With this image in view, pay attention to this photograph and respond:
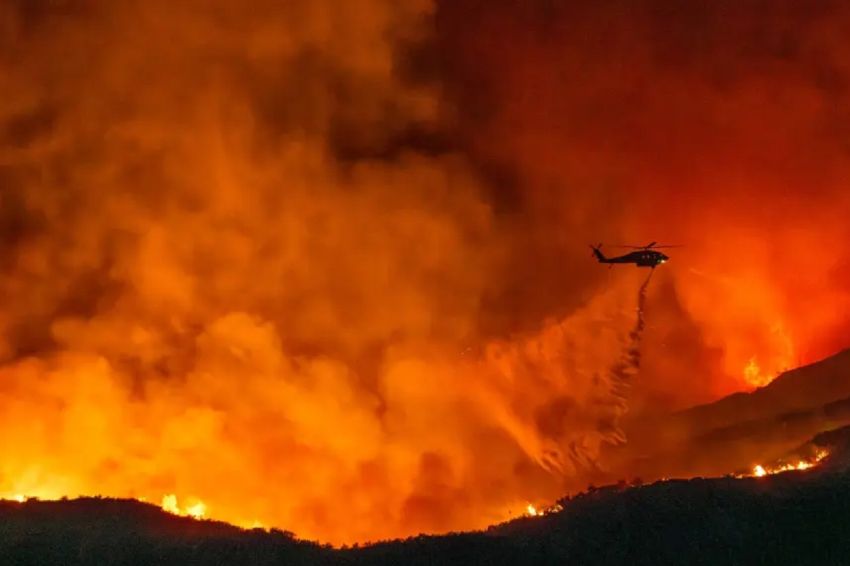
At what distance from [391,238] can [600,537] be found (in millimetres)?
5922

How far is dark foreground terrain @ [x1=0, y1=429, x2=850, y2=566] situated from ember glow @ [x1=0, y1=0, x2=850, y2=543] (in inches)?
128

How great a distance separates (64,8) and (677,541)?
796cm

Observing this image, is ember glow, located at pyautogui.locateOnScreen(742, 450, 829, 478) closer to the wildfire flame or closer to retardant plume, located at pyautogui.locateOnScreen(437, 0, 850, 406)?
retardant plume, located at pyautogui.locateOnScreen(437, 0, 850, 406)

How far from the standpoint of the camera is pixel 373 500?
8.95m

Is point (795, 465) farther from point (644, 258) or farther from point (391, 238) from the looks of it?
point (391, 238)

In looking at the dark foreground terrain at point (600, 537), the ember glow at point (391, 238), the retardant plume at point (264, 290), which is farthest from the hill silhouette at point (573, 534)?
the retardant plume at point (264, 290)

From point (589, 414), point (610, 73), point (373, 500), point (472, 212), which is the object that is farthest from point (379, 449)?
point (610, 73)

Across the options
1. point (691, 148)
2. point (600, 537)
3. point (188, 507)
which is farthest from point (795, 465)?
point (691, 148)

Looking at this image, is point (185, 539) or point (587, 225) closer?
point (185, 539)

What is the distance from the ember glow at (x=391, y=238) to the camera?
881 centimetres

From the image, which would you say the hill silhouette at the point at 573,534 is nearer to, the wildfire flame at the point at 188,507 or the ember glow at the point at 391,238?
the wildfire flame at the point at 188,507

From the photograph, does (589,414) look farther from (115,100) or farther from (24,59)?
(24,59)

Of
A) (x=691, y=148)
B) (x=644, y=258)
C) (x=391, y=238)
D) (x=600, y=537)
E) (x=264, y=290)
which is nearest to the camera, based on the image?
(x=600, y=537)

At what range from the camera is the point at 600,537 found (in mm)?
4539
